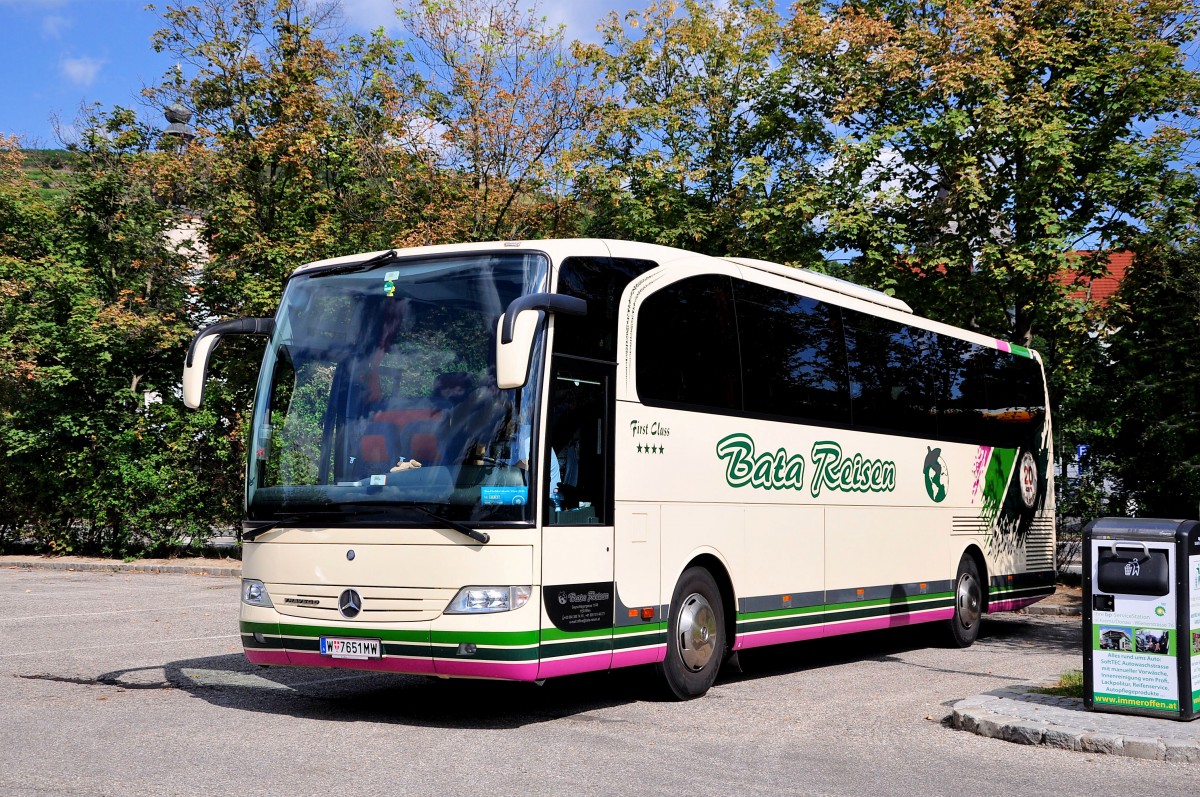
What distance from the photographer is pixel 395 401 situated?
9.20 m

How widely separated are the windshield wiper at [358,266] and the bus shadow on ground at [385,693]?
137 inches

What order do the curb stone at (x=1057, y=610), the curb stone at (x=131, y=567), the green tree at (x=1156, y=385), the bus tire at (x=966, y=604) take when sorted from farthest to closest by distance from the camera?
the curb stone at (x=131, y=567) < the curb stone at (x=1057, y=610) < the green tree at (x=1156, y=385) < the bus tire at (x=966, y=604)

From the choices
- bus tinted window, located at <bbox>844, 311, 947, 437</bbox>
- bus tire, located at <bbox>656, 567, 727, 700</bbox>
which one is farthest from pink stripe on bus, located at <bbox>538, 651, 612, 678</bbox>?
bus tinted window, located at <bbox>844, 311, 947, 437</bbox>

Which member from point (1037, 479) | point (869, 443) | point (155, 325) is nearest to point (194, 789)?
point (869, 443)

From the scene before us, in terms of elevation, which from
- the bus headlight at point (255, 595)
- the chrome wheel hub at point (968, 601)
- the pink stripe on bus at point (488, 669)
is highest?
the bus headlight at point (255, 595)

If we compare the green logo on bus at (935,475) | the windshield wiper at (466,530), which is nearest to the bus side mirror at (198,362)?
the windshield wiper at (466,530)

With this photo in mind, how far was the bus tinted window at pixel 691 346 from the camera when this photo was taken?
10180 mm

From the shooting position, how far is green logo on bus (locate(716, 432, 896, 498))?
36.6ft

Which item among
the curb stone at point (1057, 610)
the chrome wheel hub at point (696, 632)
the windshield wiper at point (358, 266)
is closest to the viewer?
the windshield wiper at point (358, 266)

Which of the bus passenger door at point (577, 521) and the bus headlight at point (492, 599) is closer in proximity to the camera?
the bus headlight at point (492, 599)

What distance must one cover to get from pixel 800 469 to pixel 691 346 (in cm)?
230

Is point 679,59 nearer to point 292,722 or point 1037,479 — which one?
point 1037,479

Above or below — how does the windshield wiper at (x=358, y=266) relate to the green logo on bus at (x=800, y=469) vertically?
above

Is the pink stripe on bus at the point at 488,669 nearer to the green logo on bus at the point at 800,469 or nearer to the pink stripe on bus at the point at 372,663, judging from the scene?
the pink stripe on bus at the point at 372,663
